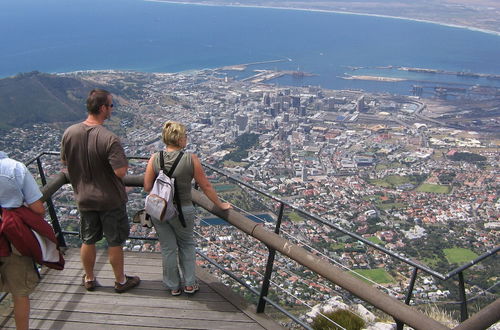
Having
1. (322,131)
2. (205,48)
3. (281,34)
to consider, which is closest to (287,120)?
(322,131)

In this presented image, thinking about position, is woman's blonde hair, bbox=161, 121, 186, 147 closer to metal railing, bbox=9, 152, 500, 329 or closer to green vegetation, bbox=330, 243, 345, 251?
metal railing, bbox=9, 152, 500, 329

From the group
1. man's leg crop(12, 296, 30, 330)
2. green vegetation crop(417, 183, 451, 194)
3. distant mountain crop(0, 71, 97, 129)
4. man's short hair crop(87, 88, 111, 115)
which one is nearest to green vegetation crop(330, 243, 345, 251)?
green vegetation crop(417, 183, 451, 194)

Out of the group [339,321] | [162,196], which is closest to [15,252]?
[162,196]

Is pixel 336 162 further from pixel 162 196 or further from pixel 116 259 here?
pixel 162 196

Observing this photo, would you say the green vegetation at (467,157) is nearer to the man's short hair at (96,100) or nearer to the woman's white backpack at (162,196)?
the woman's white backpack at (162,196)

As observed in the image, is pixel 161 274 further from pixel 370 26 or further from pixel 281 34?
pixel 370 26

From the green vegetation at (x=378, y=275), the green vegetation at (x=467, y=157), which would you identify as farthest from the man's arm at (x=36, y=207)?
the green vegetation at (x=467, y=157)
